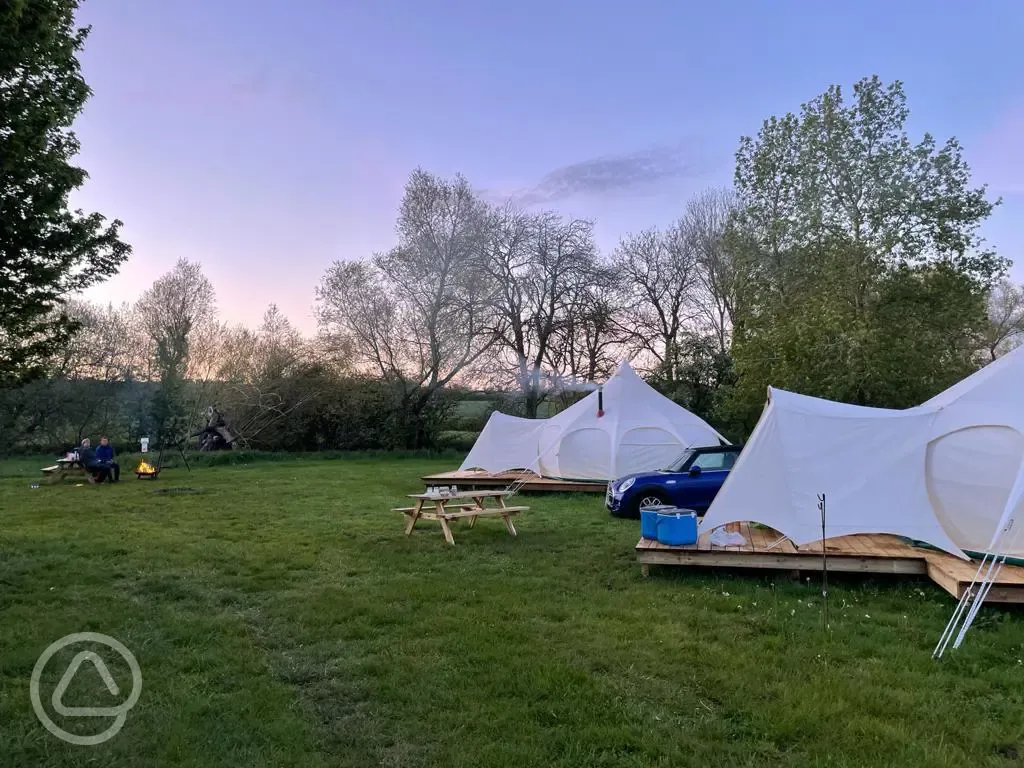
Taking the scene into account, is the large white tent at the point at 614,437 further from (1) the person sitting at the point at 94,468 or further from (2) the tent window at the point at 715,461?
(1) the person sitting at the point at 94,468

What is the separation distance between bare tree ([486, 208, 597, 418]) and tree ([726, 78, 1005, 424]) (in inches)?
369

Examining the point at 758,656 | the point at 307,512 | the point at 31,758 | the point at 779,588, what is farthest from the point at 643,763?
the point at 307,512

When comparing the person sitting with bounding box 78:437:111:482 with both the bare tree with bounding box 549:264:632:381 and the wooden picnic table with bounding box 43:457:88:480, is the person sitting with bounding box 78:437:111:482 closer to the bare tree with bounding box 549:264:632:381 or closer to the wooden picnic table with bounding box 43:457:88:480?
the wooden picnic table with bounding box 43:457:88:480

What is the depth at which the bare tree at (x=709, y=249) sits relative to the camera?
87.7 feet

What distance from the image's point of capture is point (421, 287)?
81.9 ft

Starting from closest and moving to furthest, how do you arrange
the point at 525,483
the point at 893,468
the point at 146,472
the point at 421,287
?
the point at 893,468 < the point at 525,483 < the point at 146,472 < the point at 421,287

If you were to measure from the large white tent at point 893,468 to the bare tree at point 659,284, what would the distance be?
20291 millimetres

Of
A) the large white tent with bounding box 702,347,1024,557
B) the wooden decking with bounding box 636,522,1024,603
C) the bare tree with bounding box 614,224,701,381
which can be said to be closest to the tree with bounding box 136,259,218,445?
the bare tree with bounding box 614,224,701,381

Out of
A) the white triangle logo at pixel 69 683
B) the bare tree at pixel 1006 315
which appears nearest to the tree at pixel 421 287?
the white triangle logo at pixel 69 683

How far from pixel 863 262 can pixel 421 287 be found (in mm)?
15722

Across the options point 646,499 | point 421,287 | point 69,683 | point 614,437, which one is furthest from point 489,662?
point 421,287

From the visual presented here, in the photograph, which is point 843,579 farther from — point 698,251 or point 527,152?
point 698,251

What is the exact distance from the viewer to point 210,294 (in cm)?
2630

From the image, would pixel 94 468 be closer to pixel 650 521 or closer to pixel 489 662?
pixel 650 521
